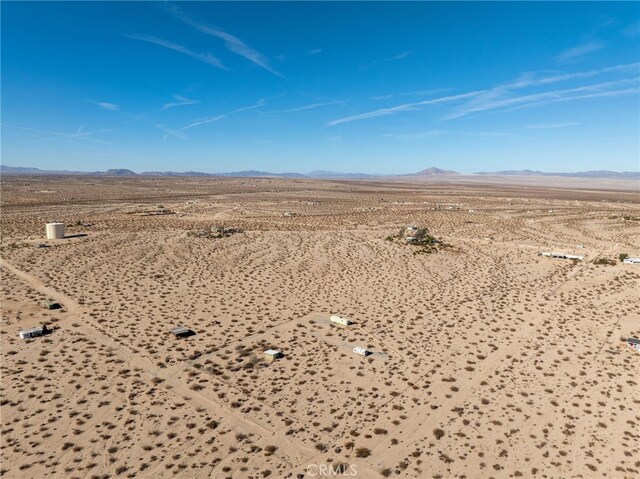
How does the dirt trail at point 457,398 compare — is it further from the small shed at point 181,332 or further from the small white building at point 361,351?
the small shed at point 181,332

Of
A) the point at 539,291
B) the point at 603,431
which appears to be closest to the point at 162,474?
the point at 603,431

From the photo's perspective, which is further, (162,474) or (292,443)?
(292,443)

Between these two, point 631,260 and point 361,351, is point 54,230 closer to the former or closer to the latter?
point 361,351

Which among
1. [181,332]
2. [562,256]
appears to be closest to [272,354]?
[181,332]

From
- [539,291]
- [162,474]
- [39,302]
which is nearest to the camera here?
[162,474]

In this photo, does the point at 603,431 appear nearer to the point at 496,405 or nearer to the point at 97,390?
the point at 496,405

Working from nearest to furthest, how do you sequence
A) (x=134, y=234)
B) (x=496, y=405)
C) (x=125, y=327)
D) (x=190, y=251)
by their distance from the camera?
(x=496, y=405) → (x=125, y=327) → (x=190, y=251) → (x=134, y=234)

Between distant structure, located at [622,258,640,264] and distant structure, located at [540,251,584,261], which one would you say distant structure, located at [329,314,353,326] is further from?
distant structure, located at [622,258,640,264]
